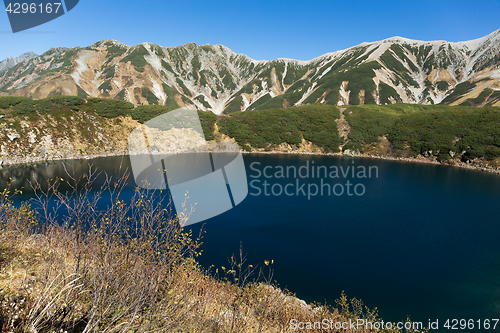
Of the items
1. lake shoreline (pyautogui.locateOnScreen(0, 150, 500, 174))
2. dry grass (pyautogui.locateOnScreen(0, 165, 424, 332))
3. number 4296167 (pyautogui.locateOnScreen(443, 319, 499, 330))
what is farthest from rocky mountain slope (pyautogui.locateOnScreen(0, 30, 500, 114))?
dry grass (pyautogui.locateOnScreen(0, 165, 424, 332))

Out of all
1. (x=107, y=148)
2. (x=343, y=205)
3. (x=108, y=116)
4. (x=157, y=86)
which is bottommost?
(x=343, y=205)

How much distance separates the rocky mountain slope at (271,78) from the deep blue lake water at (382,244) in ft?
384

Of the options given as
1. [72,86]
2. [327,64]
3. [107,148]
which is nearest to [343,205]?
[107,148]

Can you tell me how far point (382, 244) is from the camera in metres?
19.3

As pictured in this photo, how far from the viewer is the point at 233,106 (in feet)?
533

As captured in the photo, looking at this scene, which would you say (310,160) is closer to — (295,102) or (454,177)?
(454,177)

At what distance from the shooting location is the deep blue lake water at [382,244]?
44.6ft

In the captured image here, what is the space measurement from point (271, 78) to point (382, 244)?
18863cm

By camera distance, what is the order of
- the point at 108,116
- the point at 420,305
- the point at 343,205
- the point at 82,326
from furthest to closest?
the point at 108,116 < the point at 343,205 < the point at 420,305 < the point at 82,326

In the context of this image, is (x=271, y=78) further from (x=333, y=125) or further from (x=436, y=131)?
(x=436, y=131)

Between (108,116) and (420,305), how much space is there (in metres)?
73.1

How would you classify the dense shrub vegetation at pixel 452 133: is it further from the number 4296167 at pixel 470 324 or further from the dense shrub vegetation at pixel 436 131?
the number 4296167 at pixel 470 324

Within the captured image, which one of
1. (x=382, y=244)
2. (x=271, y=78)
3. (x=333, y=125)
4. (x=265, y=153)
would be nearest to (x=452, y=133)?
(x=333, y=125)

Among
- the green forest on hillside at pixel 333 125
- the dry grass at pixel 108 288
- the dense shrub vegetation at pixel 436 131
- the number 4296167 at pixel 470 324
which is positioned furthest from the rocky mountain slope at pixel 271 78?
the dry grass at pixel 108 288
